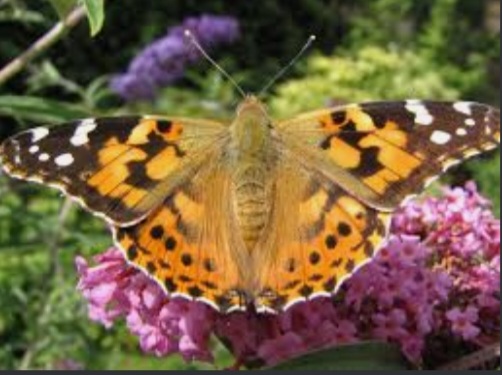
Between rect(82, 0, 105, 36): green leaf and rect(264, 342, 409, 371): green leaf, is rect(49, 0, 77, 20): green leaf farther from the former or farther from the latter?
rect(264, 342, 409, 371): green leaf

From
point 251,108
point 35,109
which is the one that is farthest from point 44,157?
point 35,109

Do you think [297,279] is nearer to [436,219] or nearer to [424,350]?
[424,350]

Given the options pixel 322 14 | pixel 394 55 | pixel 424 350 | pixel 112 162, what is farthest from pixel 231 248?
pixel 322 14

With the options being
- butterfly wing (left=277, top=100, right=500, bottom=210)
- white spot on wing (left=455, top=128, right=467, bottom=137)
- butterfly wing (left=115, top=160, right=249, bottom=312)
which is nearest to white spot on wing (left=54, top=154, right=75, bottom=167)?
butterfly wing (left=115, top=160, right=249, bottom=312)

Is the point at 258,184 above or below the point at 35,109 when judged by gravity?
below

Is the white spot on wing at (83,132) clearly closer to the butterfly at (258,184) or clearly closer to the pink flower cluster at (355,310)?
the butterfly at (258,184)

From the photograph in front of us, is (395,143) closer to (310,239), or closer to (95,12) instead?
(310,239)

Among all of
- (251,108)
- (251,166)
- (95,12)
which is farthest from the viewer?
(251,108)
